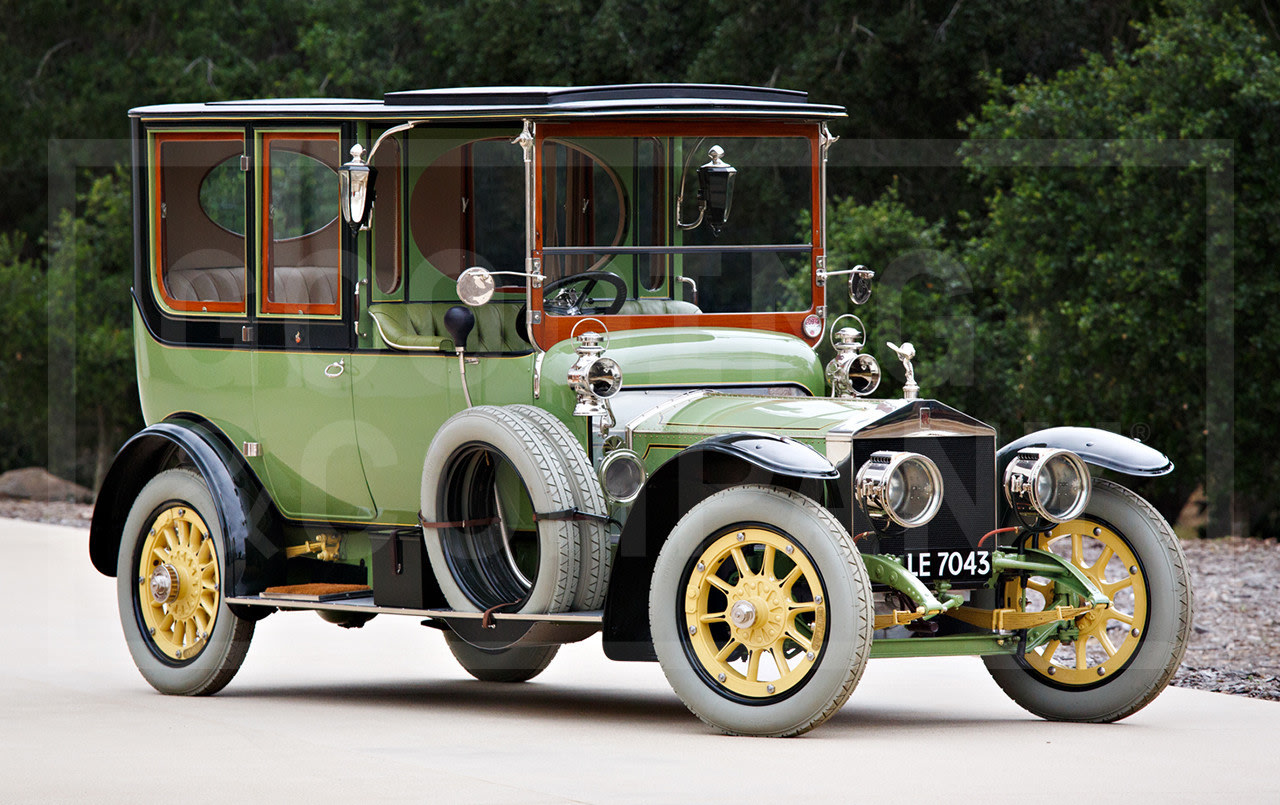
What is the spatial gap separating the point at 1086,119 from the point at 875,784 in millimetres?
14357

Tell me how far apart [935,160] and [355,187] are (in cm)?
1793

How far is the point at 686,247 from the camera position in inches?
378

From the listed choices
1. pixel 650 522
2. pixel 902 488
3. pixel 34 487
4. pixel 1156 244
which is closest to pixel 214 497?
pixel 650 522

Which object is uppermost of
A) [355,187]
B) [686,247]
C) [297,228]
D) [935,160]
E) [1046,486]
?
[935,160]

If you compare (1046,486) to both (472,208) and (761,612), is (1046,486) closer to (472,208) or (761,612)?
(761,612)

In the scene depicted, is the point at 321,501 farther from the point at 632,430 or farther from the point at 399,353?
the point at 632,430

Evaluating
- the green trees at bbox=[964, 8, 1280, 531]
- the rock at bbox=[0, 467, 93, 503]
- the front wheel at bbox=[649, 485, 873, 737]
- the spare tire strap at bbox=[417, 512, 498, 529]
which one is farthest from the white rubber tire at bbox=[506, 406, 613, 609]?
the rock at bbox=[0, 467, 93, 503]

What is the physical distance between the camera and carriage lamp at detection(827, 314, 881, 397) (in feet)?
31.8

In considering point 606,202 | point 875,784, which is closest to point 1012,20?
point 606,202

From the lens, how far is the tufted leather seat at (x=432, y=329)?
9.32m

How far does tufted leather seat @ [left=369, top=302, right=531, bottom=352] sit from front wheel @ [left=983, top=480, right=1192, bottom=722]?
2.56m

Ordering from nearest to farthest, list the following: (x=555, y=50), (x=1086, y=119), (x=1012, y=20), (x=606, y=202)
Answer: (x=606, y=202), (x=1086, y=119), (x=1012, y=20), (x=555, y=50)

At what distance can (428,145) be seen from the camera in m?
9.62

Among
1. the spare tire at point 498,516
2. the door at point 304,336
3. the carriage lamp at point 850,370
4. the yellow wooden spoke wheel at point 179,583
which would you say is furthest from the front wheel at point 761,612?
the yellow wooden spoke wheel at point 179,583
